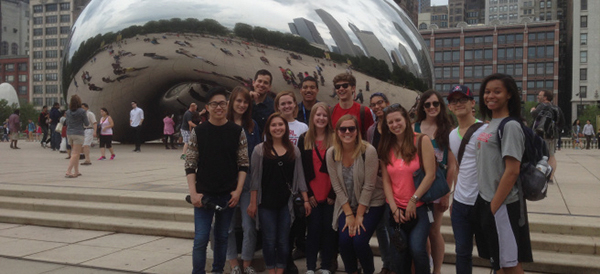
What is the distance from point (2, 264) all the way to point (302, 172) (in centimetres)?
282

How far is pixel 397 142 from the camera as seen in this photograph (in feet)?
11.6

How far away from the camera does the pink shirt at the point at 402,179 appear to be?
341 centimetres

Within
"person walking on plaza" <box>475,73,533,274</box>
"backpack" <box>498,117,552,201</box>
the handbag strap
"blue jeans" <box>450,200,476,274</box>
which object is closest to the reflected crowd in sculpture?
the handbag strap

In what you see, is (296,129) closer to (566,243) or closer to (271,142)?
(271,142)

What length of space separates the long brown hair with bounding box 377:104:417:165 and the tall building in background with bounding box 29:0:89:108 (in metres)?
110

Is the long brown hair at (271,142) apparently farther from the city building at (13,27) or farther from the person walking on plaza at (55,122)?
the city building at (13,27)

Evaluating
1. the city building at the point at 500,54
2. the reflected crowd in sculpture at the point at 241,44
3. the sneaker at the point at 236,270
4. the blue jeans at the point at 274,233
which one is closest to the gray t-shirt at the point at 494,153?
the blue jeans at the point at 274,233

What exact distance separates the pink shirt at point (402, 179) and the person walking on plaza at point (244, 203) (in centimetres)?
109

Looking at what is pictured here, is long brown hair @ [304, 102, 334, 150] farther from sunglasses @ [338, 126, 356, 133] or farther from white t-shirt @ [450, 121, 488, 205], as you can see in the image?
white t-shirt @ [450, 121, 488, 205]

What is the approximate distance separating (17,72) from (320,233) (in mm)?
118635

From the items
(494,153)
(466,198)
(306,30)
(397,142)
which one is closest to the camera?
(494,153)

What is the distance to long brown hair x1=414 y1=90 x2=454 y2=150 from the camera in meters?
3.66

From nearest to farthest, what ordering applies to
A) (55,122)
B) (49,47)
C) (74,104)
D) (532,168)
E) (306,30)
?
(532,168), (74,104), (306,30), (55,122), (49,47)

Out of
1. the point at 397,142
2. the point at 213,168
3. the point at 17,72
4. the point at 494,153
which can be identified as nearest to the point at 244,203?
the point at 213,168
